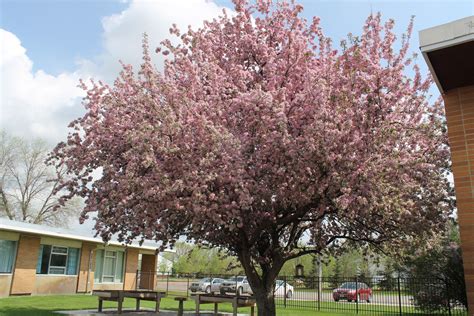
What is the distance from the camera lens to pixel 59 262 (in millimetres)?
23938

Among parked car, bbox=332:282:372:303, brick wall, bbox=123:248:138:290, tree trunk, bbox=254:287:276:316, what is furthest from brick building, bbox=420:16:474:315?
brick wall, bbox=123:248:138:290

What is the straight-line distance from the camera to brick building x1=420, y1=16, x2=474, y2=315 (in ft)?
15.6

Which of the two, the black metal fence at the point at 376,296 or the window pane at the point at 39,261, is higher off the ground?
the window pane at the point at 39,261

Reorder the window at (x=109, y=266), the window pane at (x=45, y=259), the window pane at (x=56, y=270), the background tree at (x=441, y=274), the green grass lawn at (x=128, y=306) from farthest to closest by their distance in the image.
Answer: the window at (x=109, y=266), the window pane at (x=56, y=270), the window pane at (x=45, y=259), the background tree at (x=441, y=274), the green grass lawn at (x=128, y=306)

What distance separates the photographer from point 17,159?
36.8 metres

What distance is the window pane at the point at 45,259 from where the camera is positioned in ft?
75.4

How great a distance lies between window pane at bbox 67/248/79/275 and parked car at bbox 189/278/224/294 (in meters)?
9.84

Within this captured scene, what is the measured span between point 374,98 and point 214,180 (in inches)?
141

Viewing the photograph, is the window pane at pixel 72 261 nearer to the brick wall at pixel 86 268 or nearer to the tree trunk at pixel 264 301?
the brick wall at pixel 86 268

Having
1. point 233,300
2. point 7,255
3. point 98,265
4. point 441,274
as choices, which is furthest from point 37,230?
point 441,274

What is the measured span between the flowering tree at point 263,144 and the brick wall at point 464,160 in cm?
291

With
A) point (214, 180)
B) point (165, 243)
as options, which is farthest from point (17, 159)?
point (214, 180)

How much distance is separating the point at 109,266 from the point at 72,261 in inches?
130

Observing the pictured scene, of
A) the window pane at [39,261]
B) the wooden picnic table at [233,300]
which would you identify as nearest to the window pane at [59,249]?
the window pane at [39,261]
